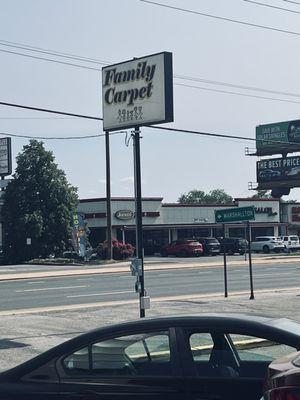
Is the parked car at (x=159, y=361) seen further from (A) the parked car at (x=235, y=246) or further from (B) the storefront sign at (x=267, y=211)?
(B) the storefront sign at (x=267, y=211)

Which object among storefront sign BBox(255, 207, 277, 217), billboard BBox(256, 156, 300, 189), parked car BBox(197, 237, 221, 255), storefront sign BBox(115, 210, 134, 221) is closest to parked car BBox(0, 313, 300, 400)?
parked car BBox(197, 237, 221, 255)

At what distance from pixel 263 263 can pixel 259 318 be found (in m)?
39.7

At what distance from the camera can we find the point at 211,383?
195 inches

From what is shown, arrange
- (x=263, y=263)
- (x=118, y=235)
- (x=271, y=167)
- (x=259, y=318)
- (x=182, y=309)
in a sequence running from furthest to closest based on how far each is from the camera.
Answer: (x=271, y=167)
(x=118, y=235)
(x=263, y=263)
(x=182, y=309)
(x=259, y=318)

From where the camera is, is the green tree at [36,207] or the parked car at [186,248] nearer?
the green tree at [36,207]

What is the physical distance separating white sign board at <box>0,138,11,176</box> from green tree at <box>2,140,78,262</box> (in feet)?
2.65

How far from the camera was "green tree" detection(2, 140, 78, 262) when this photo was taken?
5534 centimetres

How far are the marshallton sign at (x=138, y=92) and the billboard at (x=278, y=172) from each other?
234 feet

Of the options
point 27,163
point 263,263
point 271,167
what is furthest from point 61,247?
point 271,167

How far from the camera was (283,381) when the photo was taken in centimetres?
387

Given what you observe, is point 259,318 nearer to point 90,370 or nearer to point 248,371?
point 248,371

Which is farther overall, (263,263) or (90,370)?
(263,263)

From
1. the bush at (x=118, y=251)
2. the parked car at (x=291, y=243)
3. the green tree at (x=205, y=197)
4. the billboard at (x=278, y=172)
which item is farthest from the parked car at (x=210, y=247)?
the green tree at (x=205, y=197)

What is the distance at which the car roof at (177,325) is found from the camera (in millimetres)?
5160
